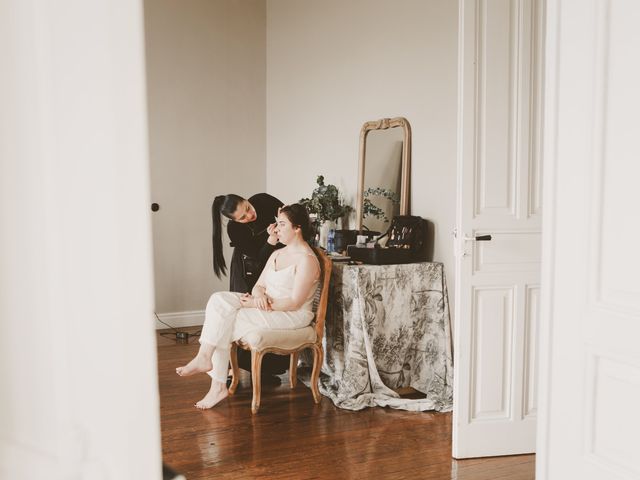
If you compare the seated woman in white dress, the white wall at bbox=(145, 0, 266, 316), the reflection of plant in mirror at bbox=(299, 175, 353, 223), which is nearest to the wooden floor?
the seated woman in white dress

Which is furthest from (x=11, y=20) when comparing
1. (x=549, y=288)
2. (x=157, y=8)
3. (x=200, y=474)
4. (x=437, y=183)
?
(x=157, y=8)

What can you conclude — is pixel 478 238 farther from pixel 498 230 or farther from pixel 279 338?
pixel 279 338

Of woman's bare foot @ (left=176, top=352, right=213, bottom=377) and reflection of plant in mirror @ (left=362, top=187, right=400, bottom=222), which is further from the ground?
reflection of plant in mirror @ (left=362, top=187, right=400, bottom=222)

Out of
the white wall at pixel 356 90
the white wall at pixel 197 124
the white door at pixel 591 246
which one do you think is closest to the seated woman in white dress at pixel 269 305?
the white wall at pixel 356 90

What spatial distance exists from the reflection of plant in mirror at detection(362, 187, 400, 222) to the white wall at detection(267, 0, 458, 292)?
181mm

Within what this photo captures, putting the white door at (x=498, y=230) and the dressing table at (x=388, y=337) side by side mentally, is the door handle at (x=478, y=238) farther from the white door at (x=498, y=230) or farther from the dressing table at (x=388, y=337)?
the dressing table at (x=388, y=337)

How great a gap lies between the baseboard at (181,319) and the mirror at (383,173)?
97.9 inches

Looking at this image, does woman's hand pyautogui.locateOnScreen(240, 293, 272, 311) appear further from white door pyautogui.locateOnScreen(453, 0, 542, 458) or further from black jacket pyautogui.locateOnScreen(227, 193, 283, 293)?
white door pyautogui.locateOnScreen(453, 0, 542, 458)

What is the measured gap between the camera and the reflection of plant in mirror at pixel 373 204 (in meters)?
4.68

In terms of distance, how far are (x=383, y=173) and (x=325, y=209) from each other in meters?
0.66

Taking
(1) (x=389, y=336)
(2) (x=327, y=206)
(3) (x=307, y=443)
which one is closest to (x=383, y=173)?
(2) (x=327, y=206)

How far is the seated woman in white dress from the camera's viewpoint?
3949 mm

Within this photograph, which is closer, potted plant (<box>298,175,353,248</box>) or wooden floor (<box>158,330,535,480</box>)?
wooden floor (<box>158,330,535,480</box>)

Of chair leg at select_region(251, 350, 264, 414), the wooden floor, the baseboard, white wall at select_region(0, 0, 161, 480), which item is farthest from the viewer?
the baseboard
